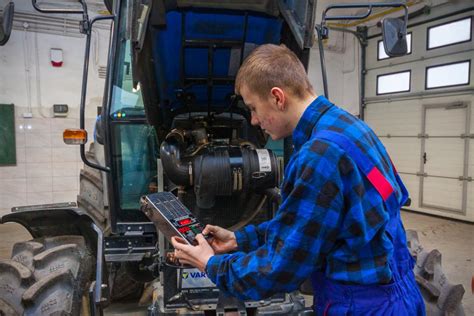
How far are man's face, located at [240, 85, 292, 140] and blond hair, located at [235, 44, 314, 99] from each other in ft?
0.06

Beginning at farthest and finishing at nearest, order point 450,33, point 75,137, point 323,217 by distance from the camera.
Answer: point 450,33, point 75,137, point 323,217

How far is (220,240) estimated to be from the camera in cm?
161

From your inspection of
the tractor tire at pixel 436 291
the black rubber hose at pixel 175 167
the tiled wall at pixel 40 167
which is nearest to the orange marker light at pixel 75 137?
the black rubber hose at pixel 175 167

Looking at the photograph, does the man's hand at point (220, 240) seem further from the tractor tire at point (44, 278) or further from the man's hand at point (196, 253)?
the tractor tire at point (44, 278)

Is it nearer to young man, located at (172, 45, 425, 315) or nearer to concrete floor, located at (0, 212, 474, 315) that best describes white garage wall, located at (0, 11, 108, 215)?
concrete floor, located at (0, 212, 474, 315)

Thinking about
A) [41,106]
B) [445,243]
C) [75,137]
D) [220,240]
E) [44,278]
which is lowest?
[445,243]

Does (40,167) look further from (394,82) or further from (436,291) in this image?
(394,82)

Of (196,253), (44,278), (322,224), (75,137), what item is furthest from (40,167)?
(322,224)

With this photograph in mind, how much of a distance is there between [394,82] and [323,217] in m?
8.80

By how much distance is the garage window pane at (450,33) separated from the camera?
738cm

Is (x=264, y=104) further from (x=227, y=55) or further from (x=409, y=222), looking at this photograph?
(x=409, y=222)

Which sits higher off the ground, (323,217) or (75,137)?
(75,137)

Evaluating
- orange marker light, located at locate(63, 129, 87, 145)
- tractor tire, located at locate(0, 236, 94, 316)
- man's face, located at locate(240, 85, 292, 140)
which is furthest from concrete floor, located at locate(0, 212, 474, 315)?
man's face, located at locate(240, 85, 292, 140)

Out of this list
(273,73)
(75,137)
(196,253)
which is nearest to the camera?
(273,73)
